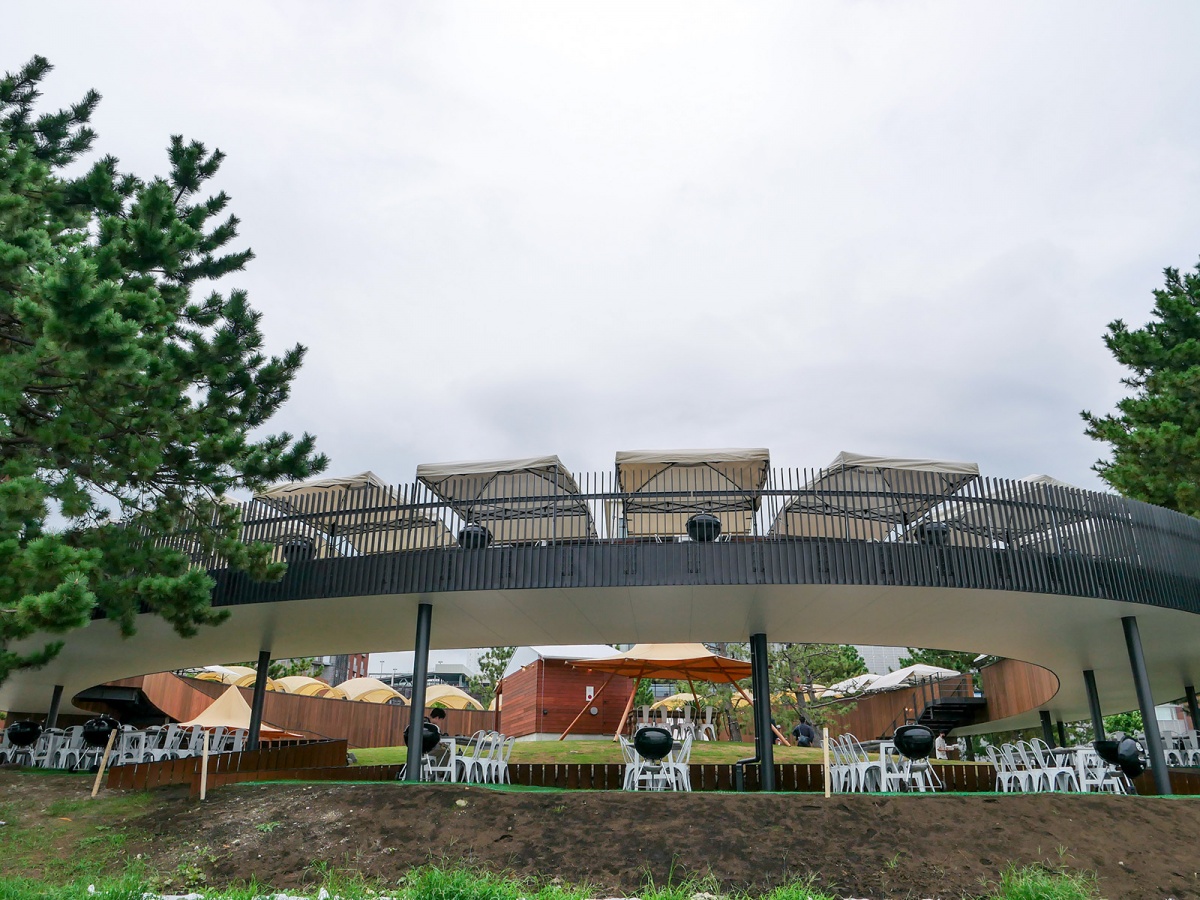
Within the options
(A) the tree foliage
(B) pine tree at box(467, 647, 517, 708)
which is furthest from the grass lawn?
(B) pine tree at box(467, 647, 517, 708)

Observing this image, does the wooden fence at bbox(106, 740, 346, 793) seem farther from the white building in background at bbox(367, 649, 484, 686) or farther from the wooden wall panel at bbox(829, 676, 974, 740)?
the white building in background at bbox(367, 649, 484, 686)

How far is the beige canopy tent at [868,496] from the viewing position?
39.9 ft

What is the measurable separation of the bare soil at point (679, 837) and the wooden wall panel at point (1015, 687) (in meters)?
10.3

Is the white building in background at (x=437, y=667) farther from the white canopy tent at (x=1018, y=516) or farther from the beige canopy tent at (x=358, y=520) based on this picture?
the white canopy tent at (x=1018, y=516)

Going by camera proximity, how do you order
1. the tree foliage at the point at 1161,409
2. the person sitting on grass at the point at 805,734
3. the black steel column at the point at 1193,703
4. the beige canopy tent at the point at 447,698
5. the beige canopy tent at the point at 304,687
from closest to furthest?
the black steel column at the point at 1193,703 < the tree foliage at the point at 1161,409 < the person sitting on grass at the point at 805,734 < the beige canopy tent at the point at 447,698 < the beige canopy tent at the point at 304,687

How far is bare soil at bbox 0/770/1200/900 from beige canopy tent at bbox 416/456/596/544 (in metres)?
3.79

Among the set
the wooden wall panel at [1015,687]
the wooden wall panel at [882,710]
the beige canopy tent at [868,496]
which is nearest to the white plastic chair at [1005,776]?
the beige canopy tent at [868,496]

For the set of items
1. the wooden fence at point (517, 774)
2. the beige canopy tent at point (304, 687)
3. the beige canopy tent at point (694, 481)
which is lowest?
the wooden fence at point (517, 774)

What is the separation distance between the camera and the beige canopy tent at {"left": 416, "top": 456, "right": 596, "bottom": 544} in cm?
1243

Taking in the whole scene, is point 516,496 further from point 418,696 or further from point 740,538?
point 740,538

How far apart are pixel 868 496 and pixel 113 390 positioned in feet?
33.6

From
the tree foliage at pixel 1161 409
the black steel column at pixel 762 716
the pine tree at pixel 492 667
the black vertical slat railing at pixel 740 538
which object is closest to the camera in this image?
the black vertical slat railing at pixel 740 538

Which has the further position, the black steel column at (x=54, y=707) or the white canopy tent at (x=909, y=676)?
the white canopy tent at (x=909, y=676)

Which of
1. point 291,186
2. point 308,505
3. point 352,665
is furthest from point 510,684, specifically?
point 352,665
